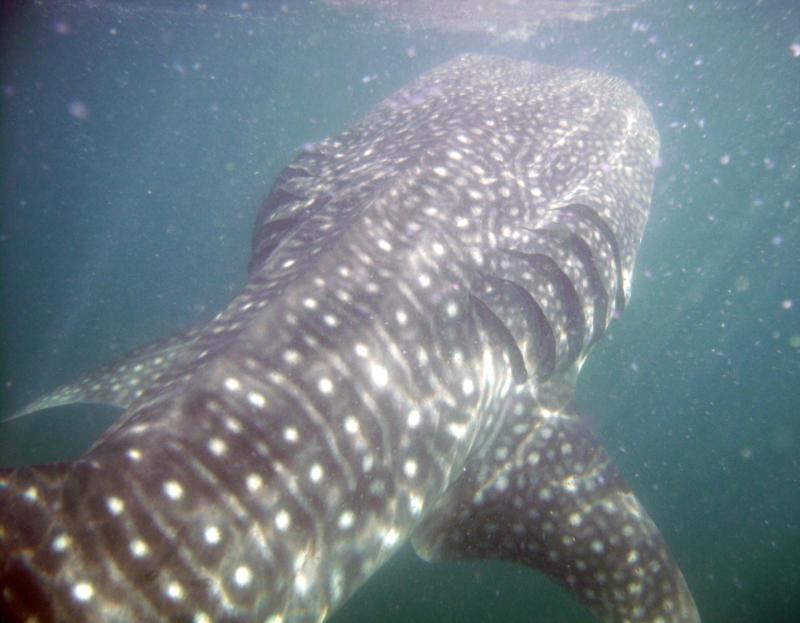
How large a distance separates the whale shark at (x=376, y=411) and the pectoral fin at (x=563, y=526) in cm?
2

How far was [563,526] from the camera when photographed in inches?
152

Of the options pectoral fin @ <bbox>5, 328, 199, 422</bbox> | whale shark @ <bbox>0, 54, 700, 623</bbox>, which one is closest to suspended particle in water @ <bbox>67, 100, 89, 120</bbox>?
pectoral fin @ <bbox>5, 328, 199, 422</bbox>

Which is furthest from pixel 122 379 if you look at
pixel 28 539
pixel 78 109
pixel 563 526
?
pixel 78 109

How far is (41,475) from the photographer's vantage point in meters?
2.17

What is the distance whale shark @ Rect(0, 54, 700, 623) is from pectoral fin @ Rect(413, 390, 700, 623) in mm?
15

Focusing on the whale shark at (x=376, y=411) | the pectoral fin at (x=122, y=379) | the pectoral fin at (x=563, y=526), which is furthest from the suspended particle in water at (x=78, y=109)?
the pectoral fin at (x=563, y=526)

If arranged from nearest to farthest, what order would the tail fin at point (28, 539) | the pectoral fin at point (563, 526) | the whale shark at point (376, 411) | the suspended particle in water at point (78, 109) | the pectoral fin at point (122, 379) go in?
the tail fin at point (28, 539), the whale shark at point (376, 411), the pectoral fin at point (563, 526), the pectoral fin at point (122, 379), the suspended particle in water at point (78, 109)

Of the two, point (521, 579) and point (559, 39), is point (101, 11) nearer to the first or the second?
point (559, 39)

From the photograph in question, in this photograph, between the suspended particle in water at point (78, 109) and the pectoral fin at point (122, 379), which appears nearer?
the pectoral fin at point (122, 379)

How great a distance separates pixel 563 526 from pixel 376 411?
189 cm

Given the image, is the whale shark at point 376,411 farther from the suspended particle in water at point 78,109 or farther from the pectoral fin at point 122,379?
the suspended particle in water at point 78,109

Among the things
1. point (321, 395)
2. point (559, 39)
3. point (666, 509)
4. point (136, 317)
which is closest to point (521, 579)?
point (666, 509)

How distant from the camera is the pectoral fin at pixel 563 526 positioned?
3646 mm

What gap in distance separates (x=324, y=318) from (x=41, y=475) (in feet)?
5.17
